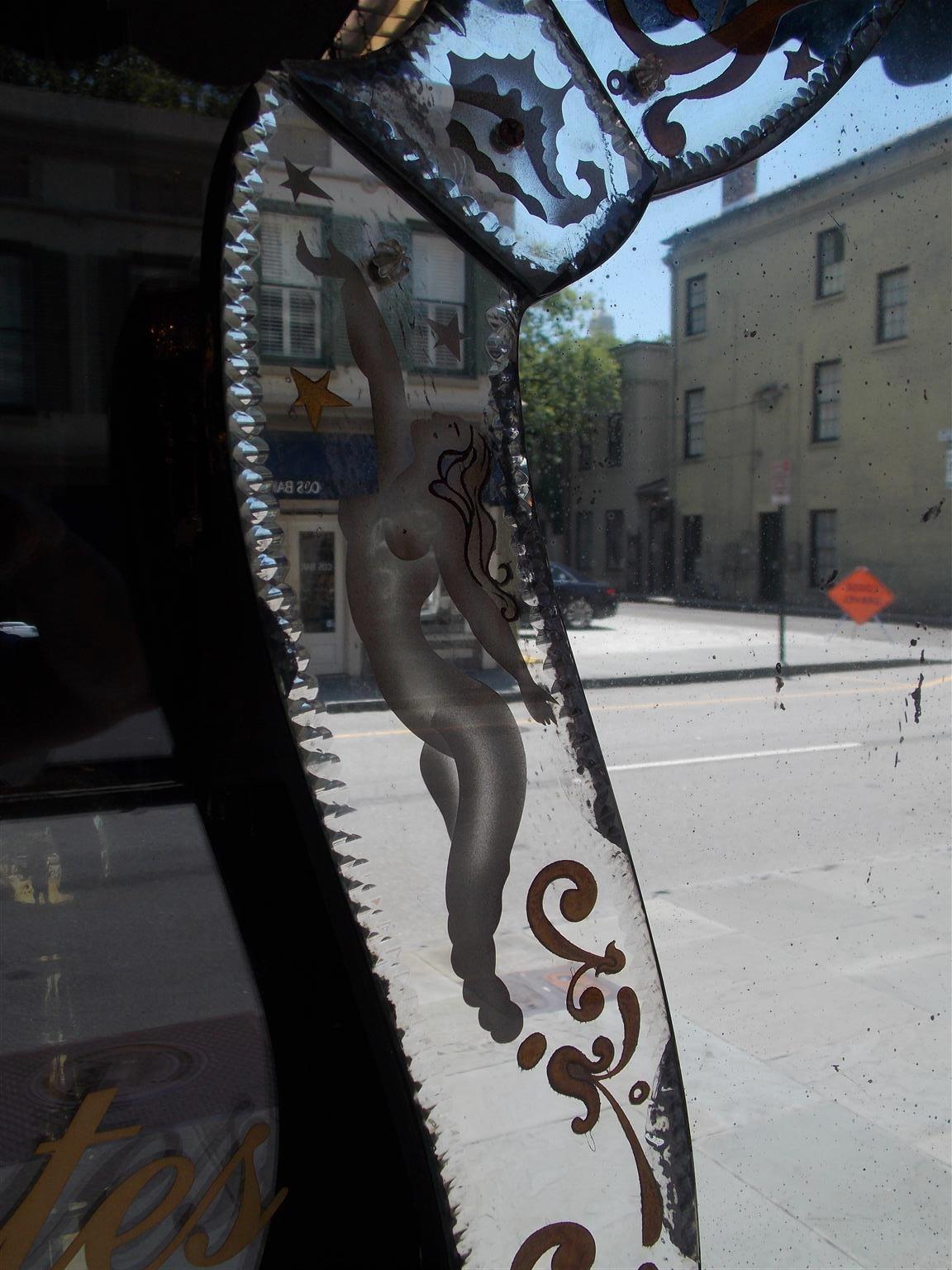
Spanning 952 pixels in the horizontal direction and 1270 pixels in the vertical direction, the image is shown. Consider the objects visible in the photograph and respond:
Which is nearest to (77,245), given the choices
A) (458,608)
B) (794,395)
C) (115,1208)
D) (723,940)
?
(458,608)

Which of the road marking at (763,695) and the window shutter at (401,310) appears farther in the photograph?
the road marking at (763,695)

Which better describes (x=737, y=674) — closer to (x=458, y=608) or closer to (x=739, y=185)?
(x=458, y=608)

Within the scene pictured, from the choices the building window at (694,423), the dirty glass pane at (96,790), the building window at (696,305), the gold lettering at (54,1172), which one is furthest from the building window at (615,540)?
the gold lettering at (54,1172)

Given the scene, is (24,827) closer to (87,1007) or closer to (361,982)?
(87,1007)

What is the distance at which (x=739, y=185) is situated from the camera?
3.36ft

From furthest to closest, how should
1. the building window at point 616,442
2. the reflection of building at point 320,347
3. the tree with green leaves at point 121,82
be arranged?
1. the building window at point 616,442
2. the tree with green leaves at point 121,82
3. the reflection of building at point 320,347

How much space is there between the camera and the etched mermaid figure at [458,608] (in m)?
0.84

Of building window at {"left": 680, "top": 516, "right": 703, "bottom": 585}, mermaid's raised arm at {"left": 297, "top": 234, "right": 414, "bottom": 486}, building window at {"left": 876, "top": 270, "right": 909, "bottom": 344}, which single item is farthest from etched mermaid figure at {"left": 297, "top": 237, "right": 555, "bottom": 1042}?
building window at {"left": 876, "top": 270, "right": 909, "bottom": 344}

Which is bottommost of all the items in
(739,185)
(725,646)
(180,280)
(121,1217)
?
(121,1217)

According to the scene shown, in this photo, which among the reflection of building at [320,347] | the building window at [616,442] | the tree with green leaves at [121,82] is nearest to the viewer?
the reflection of building at [320,347]

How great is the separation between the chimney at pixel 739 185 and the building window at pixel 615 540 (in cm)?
32

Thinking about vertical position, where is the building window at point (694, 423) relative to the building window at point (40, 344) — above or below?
below

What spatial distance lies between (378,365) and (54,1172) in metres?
0.71

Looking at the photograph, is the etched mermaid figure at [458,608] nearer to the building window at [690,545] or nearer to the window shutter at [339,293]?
the window shutter at [339,293]
